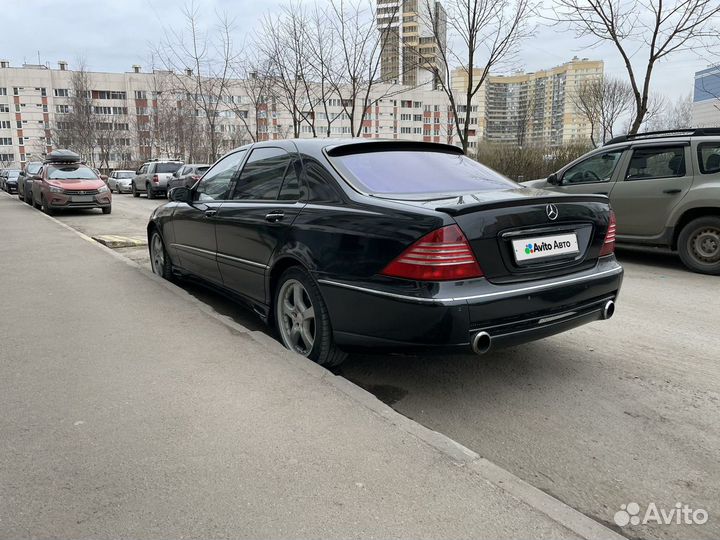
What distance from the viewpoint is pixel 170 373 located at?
138 inches

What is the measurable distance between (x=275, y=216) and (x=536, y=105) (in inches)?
2632

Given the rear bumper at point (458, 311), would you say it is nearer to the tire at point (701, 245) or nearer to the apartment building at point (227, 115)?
the tire at point (701, 245)

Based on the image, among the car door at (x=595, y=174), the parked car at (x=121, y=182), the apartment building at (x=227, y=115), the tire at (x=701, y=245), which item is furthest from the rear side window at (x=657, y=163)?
the apartment building at (x=227, y=115)

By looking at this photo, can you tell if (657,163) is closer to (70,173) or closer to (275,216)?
(275,216)

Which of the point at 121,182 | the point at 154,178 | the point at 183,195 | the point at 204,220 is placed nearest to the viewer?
the point at 204,220

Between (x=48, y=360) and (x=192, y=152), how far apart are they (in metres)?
53.3

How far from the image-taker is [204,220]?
518 cm

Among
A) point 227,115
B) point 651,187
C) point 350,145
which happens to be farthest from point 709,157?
point 227,115

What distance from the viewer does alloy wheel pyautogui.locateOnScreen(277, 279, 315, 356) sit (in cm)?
384

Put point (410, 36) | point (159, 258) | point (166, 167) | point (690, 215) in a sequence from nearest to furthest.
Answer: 1. point (159, 258)
2. point (690, 215)
3. point (410, 36)
4. point (166, 167)

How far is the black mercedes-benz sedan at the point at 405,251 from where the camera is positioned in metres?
3.01

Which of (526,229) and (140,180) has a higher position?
(140,180)

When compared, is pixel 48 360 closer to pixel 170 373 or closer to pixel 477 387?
pixel 170 373

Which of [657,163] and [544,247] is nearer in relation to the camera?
[544,247]
